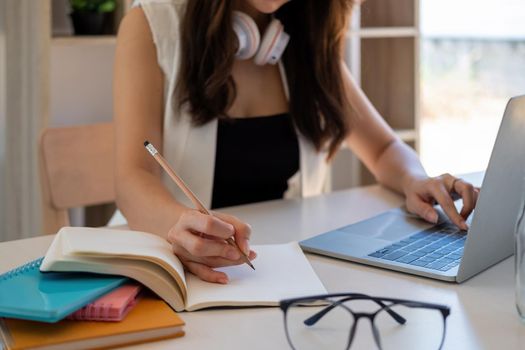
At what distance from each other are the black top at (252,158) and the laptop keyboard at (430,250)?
0.60 m

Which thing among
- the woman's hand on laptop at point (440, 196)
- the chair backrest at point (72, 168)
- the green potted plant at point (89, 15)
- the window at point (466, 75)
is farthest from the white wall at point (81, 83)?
the window at point (466, 75)

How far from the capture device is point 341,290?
112 centimetres

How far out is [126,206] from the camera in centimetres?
151

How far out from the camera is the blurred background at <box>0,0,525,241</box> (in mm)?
2363

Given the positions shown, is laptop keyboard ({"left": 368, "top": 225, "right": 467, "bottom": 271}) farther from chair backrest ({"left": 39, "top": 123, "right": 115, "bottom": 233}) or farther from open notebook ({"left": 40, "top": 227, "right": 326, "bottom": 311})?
chair backrest ({"left": 39, "top": 123, "right": 115, "bottom": 233})

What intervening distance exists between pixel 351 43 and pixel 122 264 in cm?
233

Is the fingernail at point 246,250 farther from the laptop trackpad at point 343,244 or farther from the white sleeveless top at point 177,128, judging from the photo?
the white sleeveless top at point 177,128

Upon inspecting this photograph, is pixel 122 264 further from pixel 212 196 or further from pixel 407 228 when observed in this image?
pixel 212 196

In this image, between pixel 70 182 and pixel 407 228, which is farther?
pixel 70 182

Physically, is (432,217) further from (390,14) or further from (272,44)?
(390,14)

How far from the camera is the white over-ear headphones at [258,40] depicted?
1775 mm

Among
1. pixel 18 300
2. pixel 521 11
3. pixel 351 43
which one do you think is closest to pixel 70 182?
pixel 18 300

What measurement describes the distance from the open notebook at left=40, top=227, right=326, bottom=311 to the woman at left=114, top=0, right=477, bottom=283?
0.92ft

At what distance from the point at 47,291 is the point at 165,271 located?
0.15 metres
